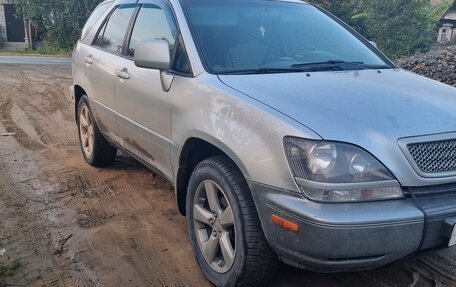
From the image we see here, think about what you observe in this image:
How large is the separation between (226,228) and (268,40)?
147cm

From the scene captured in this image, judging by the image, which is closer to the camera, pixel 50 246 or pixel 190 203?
pixel 190 203

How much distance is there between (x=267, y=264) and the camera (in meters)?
2.70

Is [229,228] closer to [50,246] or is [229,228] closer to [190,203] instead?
[190,203]

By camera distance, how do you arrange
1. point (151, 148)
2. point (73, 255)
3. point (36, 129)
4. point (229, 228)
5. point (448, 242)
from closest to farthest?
point (448, 242) → point (229, 228) → point (73, 255) → point (151, 148) → point (36, 129)

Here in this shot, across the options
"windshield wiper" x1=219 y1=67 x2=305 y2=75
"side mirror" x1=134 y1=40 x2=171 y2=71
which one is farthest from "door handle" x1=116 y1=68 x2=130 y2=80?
"windshield wiper" x1=219 y1=67 x2=305 y2=75

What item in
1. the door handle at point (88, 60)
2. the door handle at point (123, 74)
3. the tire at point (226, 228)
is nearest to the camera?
the tire at point (226, 228)

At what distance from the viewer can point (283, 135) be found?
7.98 feet

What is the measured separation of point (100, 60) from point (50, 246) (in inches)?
75.7

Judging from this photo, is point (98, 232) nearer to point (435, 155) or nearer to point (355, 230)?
point (355, 230)

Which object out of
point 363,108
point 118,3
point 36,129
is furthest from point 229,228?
point 36,129

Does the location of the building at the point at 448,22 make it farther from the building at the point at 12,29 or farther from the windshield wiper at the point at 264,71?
the windshield wiper at the point at 264,71

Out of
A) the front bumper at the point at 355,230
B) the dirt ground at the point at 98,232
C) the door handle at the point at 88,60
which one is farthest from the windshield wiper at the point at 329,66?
the door handle at the point at 88,60

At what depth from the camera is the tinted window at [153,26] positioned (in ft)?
11.8

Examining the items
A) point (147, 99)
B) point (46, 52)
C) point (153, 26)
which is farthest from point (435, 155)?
point (46, 52)
